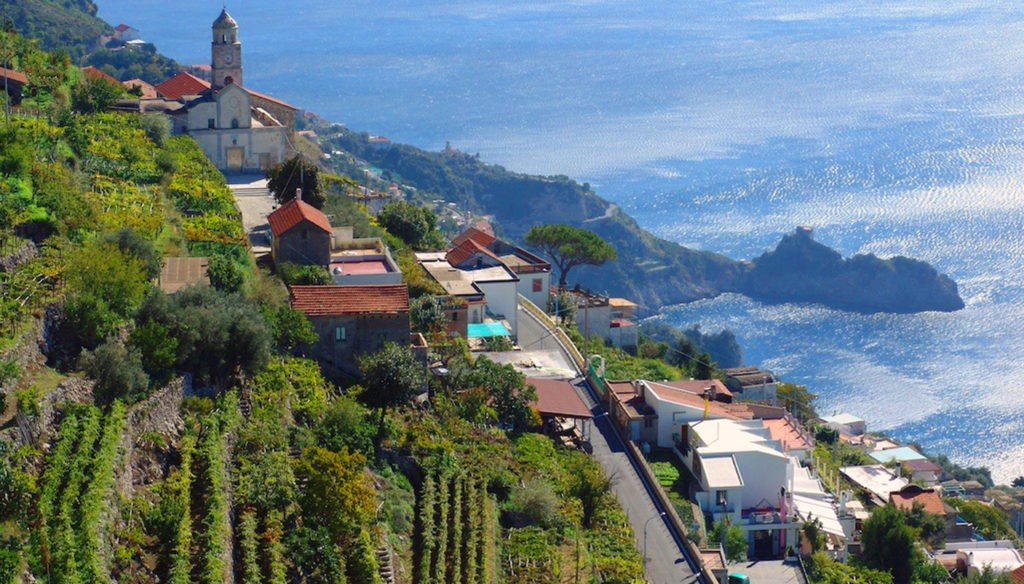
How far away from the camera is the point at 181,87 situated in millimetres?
53094

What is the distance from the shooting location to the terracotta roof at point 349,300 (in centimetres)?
3036

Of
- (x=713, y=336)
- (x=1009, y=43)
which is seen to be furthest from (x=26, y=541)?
(x=1009, y=43)

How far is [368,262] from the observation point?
36344 millimetres

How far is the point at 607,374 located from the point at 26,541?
24.3 meters

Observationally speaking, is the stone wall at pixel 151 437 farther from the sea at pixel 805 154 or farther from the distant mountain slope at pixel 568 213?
the distant mountain slope at pixel 568 213

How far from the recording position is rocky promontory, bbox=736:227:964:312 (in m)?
89.9

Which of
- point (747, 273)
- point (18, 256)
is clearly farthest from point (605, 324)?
point (747, 273)

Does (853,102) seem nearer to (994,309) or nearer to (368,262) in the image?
(994,309)

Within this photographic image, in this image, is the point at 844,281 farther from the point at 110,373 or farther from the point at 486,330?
the point at 110,373

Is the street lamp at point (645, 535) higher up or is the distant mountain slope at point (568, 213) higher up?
the distant mountain slope at point (568, 213)

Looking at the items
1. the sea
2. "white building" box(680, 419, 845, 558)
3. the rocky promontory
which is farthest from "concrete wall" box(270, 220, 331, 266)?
the rocky promontory

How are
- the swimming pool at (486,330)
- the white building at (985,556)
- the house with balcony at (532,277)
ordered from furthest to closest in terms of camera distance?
the house with balcony at (532,277)
the swimming pool at (486,330)
the white building at (985,556)

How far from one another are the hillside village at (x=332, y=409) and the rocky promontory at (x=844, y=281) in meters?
41.0

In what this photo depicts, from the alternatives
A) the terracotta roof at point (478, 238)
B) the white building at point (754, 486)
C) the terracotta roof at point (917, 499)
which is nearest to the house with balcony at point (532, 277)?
the terracotta roof at point (478, 238)
